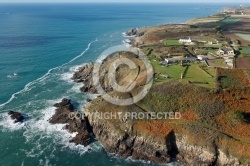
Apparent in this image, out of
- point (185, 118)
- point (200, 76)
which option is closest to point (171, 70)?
point (200, 76)

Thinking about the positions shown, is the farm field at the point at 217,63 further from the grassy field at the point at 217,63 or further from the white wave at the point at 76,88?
the white wave at the point at 76,88

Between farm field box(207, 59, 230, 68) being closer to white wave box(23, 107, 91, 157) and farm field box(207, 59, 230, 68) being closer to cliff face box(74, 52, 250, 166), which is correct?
cliff face box(74, 52, 250, 166)

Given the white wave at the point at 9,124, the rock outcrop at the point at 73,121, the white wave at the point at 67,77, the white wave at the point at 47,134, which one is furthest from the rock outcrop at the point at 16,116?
the white wave at the point at 67,77

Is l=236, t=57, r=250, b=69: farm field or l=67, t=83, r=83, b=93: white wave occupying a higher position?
l=236, t=57, r=250, b=69: farm field

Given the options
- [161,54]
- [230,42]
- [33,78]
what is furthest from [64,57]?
[230,42]

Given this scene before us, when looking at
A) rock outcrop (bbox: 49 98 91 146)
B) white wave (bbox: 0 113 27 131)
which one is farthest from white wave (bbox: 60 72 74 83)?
white wave (bbox: 0 113 27 131)

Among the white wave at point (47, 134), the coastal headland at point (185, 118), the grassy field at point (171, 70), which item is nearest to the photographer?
the coastal headland at point (185, 118)

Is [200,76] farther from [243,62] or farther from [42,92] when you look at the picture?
[42,92]

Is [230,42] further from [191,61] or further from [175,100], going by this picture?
[175,100]
